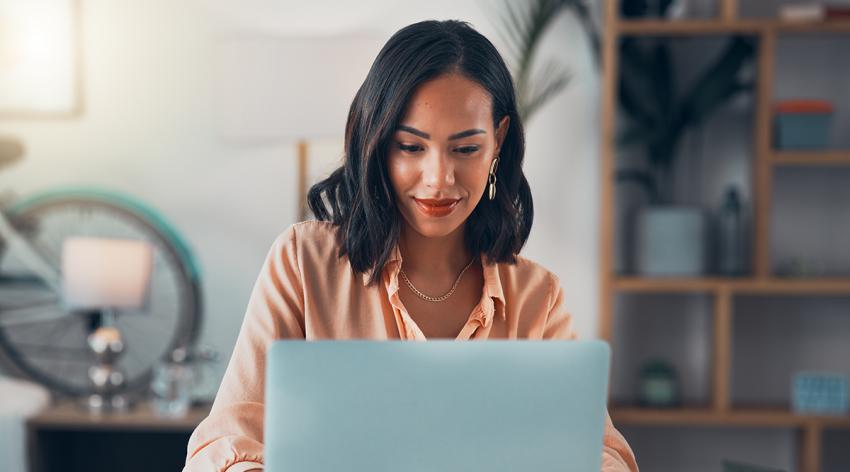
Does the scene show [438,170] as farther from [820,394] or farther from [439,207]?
[820,394]

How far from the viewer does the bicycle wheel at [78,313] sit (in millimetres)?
3258

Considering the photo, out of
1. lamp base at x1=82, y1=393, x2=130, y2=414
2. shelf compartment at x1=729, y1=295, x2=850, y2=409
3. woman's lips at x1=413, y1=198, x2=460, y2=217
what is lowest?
lamp base at x1=82, y1=393, x2=130, y2=414

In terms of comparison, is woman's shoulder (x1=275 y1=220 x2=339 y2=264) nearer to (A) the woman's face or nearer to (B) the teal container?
(A) the woman's face

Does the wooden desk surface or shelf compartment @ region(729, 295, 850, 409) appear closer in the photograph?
the wooden desk surface

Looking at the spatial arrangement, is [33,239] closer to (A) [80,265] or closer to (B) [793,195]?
(A) [80,265]

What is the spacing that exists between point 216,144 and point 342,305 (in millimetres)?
2061

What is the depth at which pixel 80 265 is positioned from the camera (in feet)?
9.50

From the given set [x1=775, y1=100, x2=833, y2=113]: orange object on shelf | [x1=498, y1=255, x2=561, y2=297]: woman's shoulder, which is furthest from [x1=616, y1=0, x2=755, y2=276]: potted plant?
[x1=498, y1=255, x2=561, y2=297]: woman's shoulder

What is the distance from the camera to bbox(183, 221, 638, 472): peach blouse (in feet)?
4.13

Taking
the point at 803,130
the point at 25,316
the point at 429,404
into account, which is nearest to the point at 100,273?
the point at 25,316

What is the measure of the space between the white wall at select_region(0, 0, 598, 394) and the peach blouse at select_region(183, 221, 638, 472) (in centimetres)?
182

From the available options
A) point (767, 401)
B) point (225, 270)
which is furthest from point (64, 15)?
point (767, 401)

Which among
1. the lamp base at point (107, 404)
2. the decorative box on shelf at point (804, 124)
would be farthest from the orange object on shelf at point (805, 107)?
the lamp base at point (107, 404)

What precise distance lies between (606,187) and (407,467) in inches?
88.9
